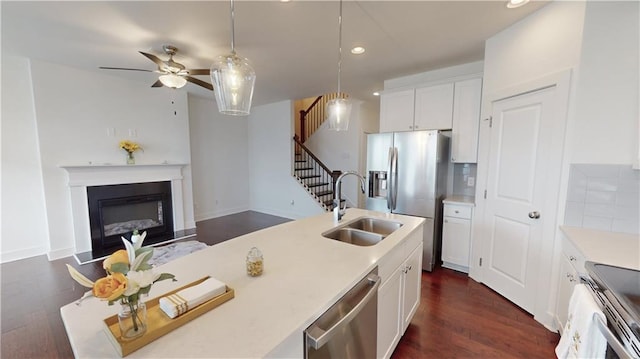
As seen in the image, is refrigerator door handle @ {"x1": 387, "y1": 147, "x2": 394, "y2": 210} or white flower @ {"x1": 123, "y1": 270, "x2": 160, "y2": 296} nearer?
white flower @ {"x1": 123, "y1": 270, "x2": 160, "y2": 296}

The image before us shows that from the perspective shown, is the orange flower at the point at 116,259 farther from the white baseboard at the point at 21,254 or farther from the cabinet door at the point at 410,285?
the white baseboard at the point at 21,254

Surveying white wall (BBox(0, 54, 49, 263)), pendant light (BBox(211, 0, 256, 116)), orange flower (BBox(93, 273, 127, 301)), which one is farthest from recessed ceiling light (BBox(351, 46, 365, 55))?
white wall (BBox(0, 54, 49, 263))

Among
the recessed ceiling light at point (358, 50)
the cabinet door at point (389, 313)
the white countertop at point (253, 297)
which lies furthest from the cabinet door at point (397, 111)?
the cabinet door at point (389, 313)

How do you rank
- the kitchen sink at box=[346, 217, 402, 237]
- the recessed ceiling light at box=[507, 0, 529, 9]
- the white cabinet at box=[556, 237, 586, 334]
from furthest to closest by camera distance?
the kitchen sink at box=[346, 217, 402, 237] → the recessed ceiling light at box=[507, 0, 529, 9] → the white cabinet at box=[556, 237, 586, 334]

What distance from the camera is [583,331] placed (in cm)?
119

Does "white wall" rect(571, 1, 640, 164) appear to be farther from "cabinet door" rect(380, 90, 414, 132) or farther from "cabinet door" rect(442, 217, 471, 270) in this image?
"cabinet door" rect(380, 90, 414, 132)

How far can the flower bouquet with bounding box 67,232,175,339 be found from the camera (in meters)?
0.67

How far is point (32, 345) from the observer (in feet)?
6.40

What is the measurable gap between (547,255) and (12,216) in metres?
6.29

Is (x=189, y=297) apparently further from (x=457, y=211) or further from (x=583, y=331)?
(x=457, y=211)

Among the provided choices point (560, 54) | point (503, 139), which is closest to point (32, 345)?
point (503, 139)

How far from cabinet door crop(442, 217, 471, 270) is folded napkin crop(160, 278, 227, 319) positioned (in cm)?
296

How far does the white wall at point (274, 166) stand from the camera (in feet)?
18.8

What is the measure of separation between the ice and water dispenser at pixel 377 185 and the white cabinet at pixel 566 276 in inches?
76.1
